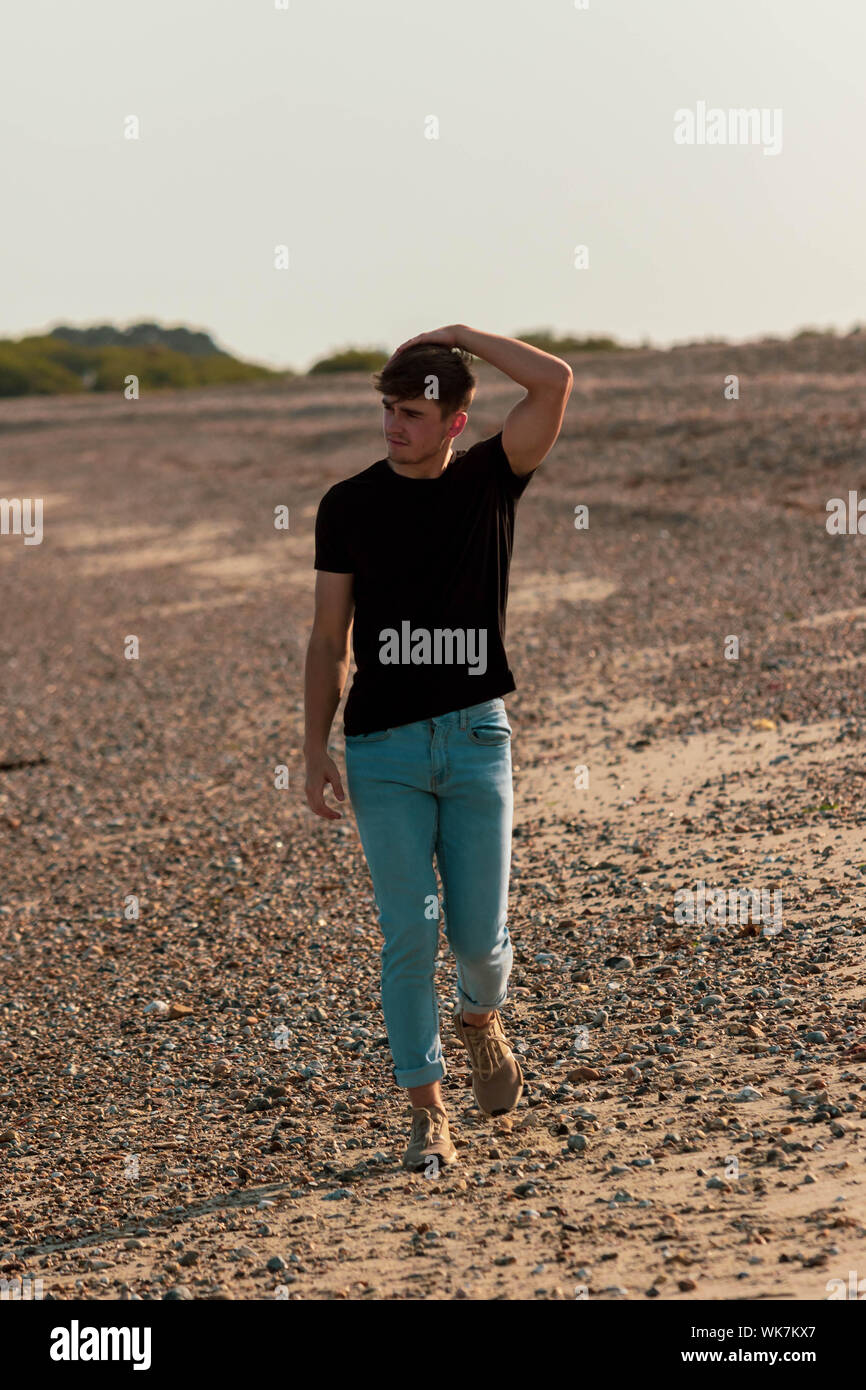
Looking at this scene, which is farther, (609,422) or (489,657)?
(609,422)

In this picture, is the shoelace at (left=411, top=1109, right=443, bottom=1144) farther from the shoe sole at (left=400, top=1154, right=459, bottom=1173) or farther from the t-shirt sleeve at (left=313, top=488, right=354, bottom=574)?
the t-shirt sleeve at (left=313, top=488, right=354, bottom=574)

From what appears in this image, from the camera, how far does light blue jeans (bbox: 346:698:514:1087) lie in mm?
4906

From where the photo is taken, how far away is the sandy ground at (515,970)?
Answer: 15.8 feet

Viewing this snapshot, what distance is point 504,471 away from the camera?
4992mm

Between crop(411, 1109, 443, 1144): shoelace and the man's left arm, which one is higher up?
the man's left arm

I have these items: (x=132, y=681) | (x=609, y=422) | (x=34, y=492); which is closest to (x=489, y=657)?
(x=132, y=681)

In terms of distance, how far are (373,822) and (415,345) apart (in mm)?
1473

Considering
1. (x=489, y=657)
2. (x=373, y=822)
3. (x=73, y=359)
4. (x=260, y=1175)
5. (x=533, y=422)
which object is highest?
(x=73, y=359)

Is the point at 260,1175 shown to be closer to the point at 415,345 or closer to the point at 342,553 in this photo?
the point at 342,553

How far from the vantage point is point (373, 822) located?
16.3 feet

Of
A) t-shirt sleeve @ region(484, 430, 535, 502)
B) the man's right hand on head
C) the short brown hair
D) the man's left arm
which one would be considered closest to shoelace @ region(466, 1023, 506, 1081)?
the man's right hand on head

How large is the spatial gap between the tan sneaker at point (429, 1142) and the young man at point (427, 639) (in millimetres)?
350

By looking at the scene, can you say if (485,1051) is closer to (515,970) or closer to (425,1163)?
(425,1163)

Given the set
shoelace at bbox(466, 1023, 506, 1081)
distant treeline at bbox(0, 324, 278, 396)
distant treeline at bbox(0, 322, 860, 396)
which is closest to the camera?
shoelace at bbox(466, 1023, 506, 1081)
